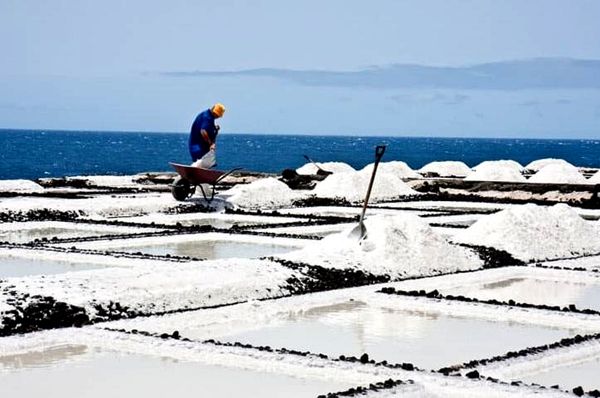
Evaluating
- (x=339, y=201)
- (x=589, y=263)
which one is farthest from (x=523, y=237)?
(x=339, y=201)

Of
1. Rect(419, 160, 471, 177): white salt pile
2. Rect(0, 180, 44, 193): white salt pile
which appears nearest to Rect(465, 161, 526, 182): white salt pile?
Rect(419, 160, 471, 177): white salt pile

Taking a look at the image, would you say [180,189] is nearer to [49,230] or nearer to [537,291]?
[49,230]

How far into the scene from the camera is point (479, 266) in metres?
9.96

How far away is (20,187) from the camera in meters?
19.2

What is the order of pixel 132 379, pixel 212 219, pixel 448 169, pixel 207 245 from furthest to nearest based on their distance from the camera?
pixel 448 169 < pixel 212 219 < pixel 207 245 < pixel 132 379

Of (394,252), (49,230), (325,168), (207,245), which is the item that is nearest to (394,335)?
(394,252)

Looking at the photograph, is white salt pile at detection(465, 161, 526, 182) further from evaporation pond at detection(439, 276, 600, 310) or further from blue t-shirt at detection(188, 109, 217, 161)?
evaporation pond at detection(439, 276, 600, 310)

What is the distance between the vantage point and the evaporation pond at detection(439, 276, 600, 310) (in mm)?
8184

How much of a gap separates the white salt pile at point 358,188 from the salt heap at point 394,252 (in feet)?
26.4

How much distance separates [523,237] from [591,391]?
5.76m

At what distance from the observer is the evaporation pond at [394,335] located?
6180 millimetres

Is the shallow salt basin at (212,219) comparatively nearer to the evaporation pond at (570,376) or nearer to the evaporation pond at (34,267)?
the evaporation pond at (34,267)

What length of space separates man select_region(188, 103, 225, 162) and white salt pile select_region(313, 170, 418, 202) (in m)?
3.39

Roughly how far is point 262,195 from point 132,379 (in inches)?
454
